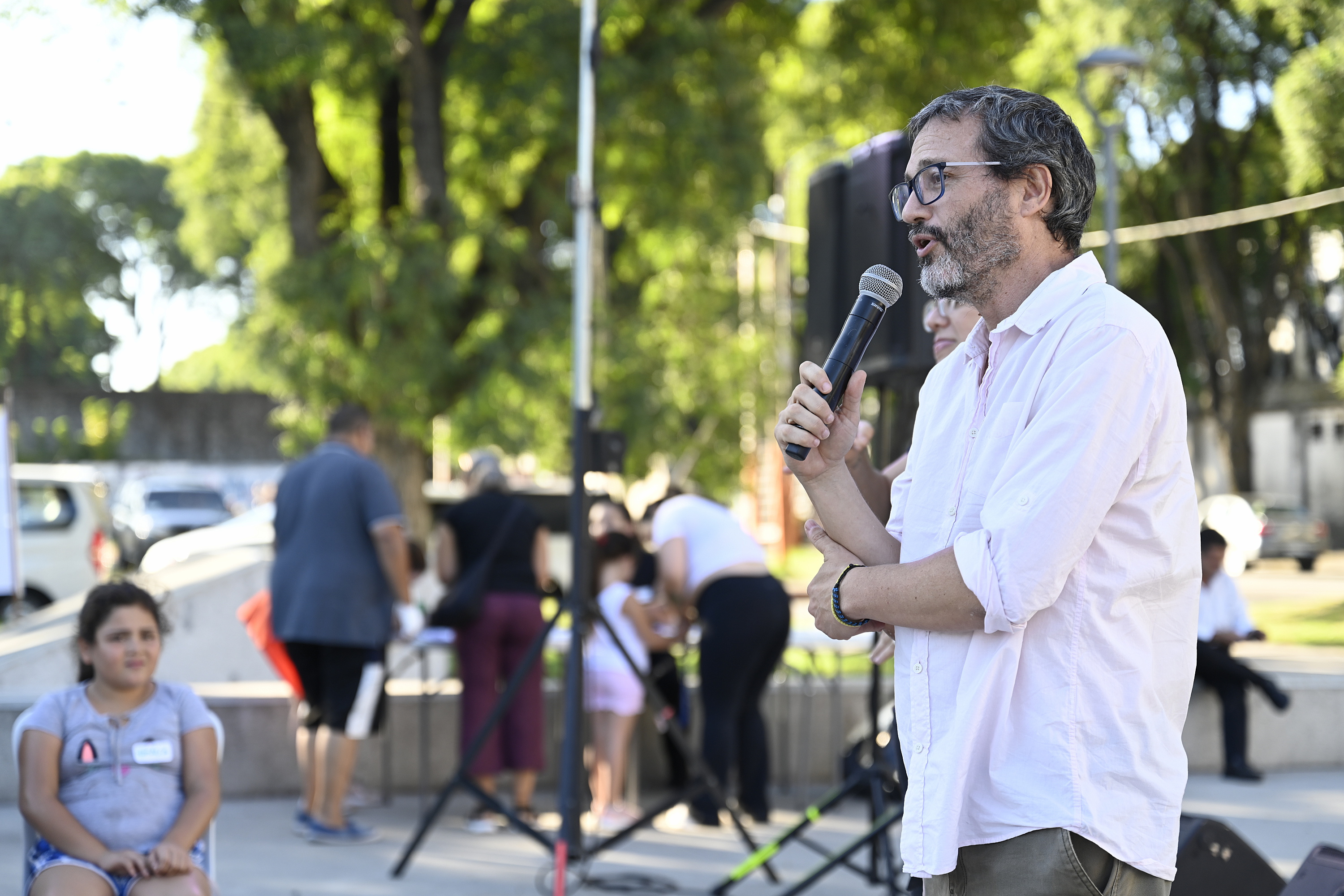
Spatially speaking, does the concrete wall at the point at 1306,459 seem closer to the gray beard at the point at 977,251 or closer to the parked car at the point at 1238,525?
the parked car at the point at 1238,525

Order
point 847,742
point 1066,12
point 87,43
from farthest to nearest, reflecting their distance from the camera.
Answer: point 1066,12
point 87,43
point 847,742

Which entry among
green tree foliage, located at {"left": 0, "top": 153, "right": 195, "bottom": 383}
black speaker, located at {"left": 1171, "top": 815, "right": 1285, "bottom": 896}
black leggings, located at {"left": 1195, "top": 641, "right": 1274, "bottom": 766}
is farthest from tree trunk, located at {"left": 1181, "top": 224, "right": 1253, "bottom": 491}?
black speaker, located at {"left": 1171, "top": 815, "right": 1285, "bottom": 896}

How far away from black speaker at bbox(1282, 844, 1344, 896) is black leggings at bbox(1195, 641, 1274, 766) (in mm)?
4467

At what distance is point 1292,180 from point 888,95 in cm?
567

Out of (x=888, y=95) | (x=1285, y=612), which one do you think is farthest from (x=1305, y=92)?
(x=1285, y=612)

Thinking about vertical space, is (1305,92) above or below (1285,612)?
above

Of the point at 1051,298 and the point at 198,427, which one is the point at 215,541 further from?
the point at 198,427

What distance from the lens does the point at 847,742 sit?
276 inches

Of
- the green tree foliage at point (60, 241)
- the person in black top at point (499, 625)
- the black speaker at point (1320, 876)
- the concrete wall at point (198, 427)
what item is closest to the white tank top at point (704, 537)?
the person in black top at point (499, 625)

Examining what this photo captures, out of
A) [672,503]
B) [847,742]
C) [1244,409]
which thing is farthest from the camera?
[1244,409]

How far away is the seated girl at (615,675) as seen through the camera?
6312mm

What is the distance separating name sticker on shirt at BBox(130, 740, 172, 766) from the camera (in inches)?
140

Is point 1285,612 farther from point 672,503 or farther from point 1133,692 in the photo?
point 1133,692

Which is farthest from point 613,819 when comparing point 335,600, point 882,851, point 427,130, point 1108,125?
point 1108,125
